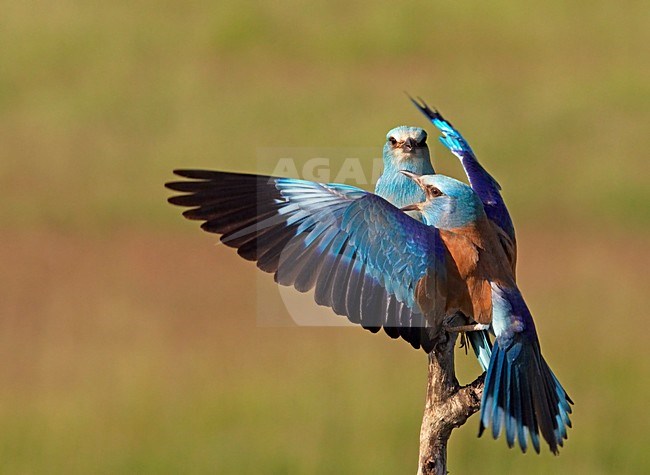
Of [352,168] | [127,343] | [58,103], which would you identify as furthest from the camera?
[58,103]

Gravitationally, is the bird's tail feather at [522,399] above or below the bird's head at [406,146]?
below

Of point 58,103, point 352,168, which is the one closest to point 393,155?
point 352,168

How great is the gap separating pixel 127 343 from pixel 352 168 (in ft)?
10.1

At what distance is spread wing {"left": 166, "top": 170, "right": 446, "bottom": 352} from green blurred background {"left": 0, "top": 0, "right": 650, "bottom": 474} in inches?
161

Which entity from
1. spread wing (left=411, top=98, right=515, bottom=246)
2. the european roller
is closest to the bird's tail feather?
the european roller

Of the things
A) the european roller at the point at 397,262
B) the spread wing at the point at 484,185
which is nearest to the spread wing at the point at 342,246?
the european roller at the point at 397,262

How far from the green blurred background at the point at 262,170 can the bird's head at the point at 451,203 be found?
4042mm

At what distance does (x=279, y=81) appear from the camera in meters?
19.1

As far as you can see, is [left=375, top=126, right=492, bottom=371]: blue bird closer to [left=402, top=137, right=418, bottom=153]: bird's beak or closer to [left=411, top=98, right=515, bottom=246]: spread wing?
[left=402, top=137, right=418, bottom=153]: bird's beak

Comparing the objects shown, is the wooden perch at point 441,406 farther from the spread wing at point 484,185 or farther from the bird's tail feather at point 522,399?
the spread wing at point 484,185

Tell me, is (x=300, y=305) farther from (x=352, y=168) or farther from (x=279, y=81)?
(x=279, y=81)

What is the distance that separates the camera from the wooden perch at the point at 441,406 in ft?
21.7

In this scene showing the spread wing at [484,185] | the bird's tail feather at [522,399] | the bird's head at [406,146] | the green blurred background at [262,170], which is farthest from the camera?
the green blurred background at [262,170]

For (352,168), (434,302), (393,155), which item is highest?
(352,168)
